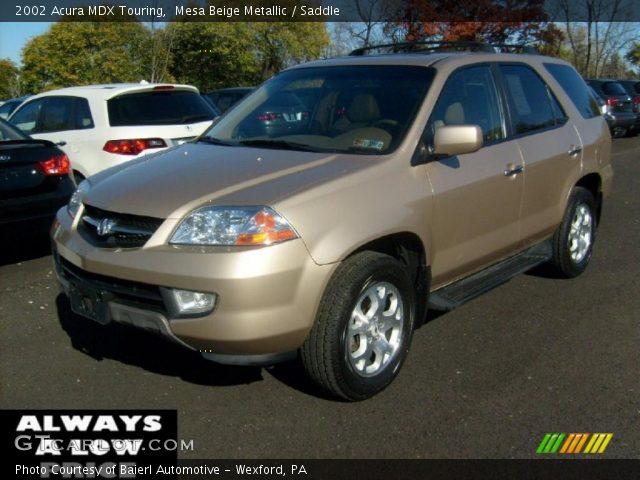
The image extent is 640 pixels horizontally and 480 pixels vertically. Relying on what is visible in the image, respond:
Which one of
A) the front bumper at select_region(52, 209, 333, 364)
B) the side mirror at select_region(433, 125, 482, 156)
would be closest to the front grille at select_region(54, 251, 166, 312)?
the front bumper at select_region(52, 209, 333, 364)

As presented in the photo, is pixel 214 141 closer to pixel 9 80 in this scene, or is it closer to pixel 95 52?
pixel 95 52

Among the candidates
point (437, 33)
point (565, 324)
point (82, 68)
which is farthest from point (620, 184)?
point (82, 68)

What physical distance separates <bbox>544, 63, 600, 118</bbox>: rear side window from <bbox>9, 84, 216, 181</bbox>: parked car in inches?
152

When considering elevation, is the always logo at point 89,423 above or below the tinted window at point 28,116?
below

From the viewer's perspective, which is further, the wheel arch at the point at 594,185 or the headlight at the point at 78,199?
the wheel arch at the point at 594,185

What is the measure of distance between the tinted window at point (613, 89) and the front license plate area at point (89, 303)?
18379mm

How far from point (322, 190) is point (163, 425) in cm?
138

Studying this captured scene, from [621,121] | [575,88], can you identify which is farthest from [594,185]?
[621,121]

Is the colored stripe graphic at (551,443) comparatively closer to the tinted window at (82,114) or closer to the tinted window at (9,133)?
the tinted window at (9,133)

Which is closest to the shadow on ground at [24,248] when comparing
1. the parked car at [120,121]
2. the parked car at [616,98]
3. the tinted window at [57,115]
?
the parked car at [120,121]

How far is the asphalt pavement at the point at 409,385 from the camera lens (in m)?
3.29

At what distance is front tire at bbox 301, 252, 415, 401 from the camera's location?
336 centimetres

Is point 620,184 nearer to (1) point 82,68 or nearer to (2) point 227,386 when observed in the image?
(2) point 227,386

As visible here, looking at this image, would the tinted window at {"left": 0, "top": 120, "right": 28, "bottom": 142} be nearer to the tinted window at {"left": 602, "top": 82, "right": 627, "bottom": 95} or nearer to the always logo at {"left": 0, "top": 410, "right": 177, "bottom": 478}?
the always logo at {"left": 0, "top": 410, "right": 177, "bottom": 478}
